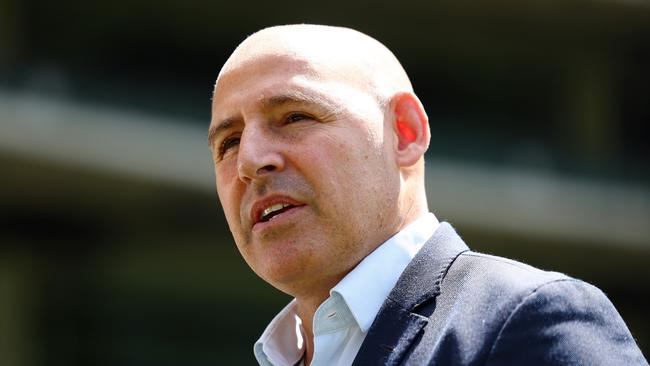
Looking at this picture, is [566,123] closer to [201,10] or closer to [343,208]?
[201,10]

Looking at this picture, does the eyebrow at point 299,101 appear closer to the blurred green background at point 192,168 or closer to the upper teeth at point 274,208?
the upper teeth at point 274,208

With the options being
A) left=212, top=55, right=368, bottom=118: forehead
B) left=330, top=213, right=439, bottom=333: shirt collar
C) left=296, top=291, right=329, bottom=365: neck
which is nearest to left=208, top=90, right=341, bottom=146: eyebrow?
left=212, top=55, right=368, bottom=118: forehead

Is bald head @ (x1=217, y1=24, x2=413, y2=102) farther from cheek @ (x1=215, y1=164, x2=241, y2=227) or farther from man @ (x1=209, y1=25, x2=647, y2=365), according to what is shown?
cheek @ (x1=215, y1=164, x2=241, y2=227)

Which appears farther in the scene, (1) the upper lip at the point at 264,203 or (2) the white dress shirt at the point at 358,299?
(1) the upper lip at the point at 264,203

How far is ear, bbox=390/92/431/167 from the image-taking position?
3.45 meters

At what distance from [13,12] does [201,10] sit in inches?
133

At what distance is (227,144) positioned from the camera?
3416 millimetres

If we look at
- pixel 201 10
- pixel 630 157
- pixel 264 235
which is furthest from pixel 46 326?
pixel 264 235

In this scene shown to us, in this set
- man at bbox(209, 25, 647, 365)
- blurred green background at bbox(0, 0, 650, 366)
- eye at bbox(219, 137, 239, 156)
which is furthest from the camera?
blurred green background at bbox(0, 0, 650, 366)

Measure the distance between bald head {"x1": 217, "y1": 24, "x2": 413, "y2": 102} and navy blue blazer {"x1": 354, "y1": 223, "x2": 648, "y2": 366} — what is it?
0.67 m

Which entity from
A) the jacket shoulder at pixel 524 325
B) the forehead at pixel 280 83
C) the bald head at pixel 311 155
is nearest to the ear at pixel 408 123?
the bald head at pixel 311 155

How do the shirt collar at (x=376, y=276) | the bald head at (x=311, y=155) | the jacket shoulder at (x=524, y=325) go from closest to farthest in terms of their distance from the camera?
the jacket shoulder at (x=524, y=325) → the shirt collar at (x=376, y=276) → the bald head at (x=311, y=155)

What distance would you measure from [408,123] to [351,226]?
0.48 meters

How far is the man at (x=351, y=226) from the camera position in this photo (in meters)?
2.72
